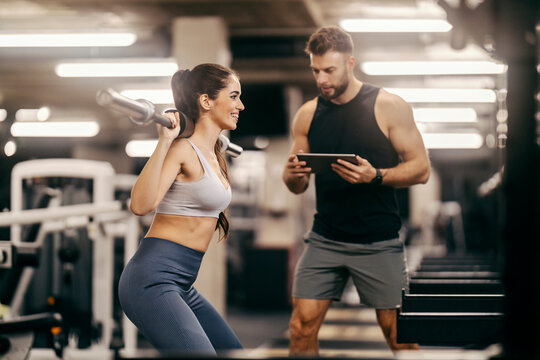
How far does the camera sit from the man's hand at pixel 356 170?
8.04ft

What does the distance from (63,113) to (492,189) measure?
9.08 m

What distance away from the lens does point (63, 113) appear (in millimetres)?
11930

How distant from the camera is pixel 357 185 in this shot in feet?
8.80

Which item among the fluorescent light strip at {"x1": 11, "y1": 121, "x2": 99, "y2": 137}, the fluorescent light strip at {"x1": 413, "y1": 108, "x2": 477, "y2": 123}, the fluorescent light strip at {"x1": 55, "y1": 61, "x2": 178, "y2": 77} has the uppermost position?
the fluorescent light strip at {"x1": 55, "y1": 61, "x2": 178, "y2": 77}

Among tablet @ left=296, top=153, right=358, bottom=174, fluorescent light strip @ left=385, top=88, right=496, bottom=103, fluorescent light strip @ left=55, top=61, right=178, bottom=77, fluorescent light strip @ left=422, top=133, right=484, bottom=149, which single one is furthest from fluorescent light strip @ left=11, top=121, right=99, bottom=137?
tablet @ left=296, top=153, right=358, bottom=174

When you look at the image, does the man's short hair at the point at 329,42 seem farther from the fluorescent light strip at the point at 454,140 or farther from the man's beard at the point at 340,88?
the fluorescent light strip at the point at 454,140

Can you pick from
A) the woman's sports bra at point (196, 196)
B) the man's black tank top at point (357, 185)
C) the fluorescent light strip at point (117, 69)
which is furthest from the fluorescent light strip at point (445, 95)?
the woman's sports bra at point (196, 196)

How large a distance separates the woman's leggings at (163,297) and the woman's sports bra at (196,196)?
0.35ft

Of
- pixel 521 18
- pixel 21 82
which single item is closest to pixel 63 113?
pixel 21 82

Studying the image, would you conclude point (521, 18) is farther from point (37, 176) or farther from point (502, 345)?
point (37, 176)

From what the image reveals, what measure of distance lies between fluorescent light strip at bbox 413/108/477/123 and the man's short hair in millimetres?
7487

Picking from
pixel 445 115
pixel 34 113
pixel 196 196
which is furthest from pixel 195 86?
pixel 445 115

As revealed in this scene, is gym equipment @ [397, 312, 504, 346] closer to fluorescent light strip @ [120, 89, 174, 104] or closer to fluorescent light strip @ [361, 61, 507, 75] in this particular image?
fluorescent light strip @ [361, 61, 507, 75]

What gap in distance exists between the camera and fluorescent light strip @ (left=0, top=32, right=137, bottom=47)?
6.85 m
